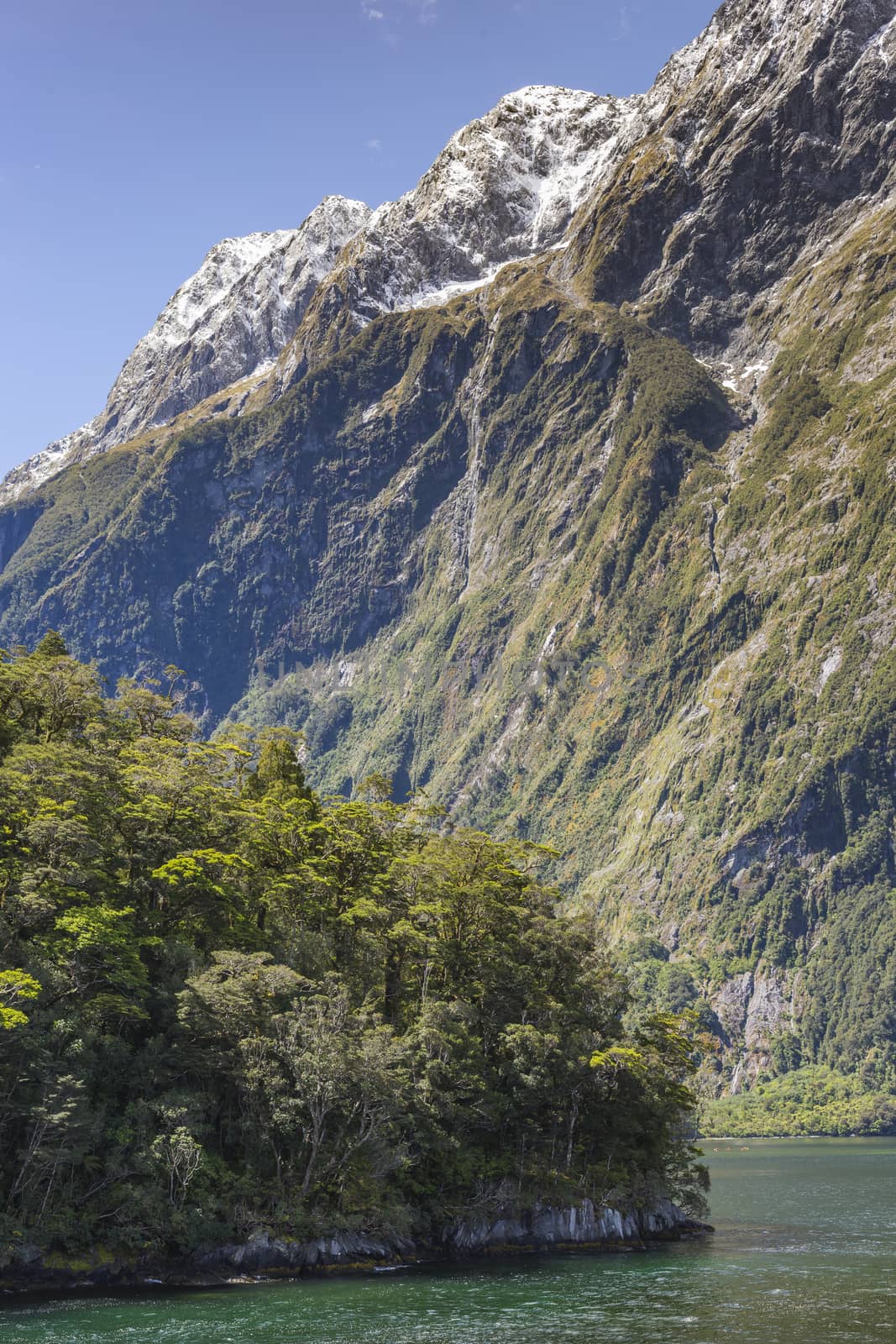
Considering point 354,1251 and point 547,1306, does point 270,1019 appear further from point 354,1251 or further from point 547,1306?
point 547,1306

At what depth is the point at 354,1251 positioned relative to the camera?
8362cm

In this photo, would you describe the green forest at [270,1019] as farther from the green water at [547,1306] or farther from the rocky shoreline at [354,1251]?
the green water at [547,1306]

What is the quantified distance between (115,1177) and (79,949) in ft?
42.4

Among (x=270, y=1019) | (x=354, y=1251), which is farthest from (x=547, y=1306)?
(x=270, y=1019)

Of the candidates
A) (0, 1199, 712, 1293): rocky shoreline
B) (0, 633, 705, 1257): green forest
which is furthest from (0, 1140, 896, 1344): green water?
(0, 633, 705, 1257): green forest

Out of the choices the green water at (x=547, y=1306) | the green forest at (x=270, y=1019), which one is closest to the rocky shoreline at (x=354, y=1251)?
the green forest at (x=270, y=1019)

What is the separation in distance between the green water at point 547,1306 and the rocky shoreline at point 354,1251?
8.57 feet

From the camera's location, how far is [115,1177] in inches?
3024

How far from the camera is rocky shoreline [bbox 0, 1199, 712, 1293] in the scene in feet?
242

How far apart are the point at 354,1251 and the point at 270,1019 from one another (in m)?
15.2

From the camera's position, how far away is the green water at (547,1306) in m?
63.1

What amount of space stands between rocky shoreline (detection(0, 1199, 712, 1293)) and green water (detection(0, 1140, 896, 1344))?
2.61 metres

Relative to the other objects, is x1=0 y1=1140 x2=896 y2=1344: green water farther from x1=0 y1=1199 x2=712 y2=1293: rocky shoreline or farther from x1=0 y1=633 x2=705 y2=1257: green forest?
x1=0 y1=633 x2=705 y2=1257: green forest

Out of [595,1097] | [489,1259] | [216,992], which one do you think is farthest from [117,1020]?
[595,1097]
